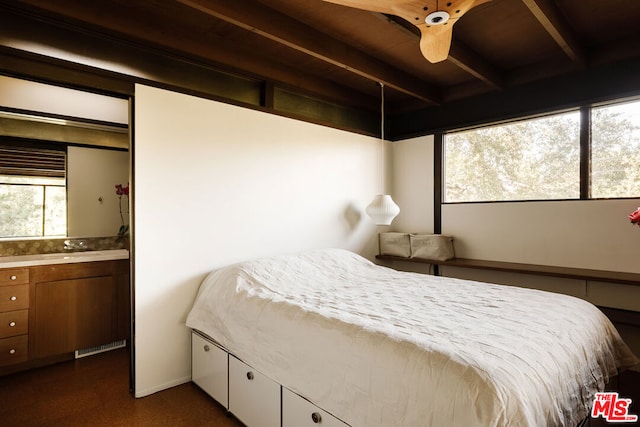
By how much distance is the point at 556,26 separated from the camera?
7.16 feet

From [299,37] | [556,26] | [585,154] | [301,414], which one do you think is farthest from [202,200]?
[585,154]

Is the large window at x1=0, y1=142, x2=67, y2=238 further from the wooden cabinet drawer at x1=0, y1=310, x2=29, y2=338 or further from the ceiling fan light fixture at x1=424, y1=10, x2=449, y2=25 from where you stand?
the ceiling fan light fixture at x1=424, y1=10, x2=449, y2=25

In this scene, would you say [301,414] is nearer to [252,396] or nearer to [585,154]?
[252,396]

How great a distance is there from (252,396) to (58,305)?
6.57 feet

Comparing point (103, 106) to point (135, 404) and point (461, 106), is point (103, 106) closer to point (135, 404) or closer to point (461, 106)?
point (135, 404)

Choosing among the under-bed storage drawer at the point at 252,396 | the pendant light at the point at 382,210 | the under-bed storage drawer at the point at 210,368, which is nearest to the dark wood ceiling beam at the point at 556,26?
the pendant light at the point at 382,210

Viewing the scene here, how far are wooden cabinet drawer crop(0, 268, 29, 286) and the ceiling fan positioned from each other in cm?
296

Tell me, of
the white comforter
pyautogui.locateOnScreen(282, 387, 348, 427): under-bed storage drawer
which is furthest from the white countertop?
pyautogui.locateOnScreen(282, 387, 348, 427): under-bed storage drawer

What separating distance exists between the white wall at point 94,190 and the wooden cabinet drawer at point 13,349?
1.08 m

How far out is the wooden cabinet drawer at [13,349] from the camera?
2.51 m

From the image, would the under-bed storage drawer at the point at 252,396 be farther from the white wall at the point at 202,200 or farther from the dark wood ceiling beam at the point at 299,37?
the dark wood ceiling beam at the point at 299,37

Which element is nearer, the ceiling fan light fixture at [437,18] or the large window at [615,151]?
the ceiling fan light fixture at [437,18]

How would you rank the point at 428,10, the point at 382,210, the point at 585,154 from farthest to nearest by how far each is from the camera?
the point at 382,210 < the point at 585,154 < the point at 428,10

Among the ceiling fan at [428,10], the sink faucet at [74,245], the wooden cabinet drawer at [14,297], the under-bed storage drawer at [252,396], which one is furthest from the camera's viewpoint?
the sink faucet at [74,245]
